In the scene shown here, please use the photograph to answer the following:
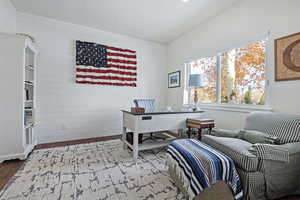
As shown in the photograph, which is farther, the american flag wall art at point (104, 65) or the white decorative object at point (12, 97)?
the american flag wall art at point (104, 65)

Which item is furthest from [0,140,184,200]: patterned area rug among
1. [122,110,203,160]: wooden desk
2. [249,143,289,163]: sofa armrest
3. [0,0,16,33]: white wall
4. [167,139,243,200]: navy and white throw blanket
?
[0,0,16,33]: white wall

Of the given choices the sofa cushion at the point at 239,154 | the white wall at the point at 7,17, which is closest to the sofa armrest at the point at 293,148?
the sofa cushion at the point at 239,154

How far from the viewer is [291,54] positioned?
Answer: 197cm

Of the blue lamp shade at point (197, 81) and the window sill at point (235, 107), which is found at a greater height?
the blue lamp shade at point (197, 81)

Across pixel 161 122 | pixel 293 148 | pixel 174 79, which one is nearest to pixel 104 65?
pixel 174 79

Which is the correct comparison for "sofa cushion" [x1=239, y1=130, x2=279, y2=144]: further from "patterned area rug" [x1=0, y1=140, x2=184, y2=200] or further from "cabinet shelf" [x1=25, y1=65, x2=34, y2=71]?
Result: "cabinet shelf" [x1=25, y1=65, x2=34, y2=71]

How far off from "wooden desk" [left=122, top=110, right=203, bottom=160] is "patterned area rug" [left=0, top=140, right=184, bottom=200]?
0.21 meters

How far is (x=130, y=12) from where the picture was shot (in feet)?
9.94

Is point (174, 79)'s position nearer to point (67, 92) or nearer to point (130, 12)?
point (130, 12)

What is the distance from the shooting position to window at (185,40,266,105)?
243 centimetres

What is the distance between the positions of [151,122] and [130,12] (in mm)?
2376

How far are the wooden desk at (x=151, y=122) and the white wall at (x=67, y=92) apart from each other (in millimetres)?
1335

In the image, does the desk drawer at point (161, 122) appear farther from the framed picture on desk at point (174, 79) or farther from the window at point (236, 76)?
the framed picture on desk at point (174, 79)

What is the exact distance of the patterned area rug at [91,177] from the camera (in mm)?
1529
